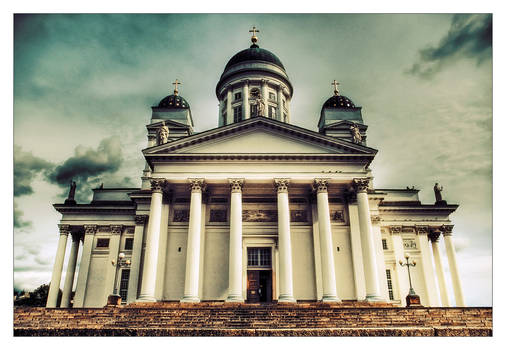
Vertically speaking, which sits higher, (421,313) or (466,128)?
(466,128)

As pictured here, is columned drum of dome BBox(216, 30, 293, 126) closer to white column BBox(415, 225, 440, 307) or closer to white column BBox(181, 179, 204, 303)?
white column BBox(181, 179, 204, 303)

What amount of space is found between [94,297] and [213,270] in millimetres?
11129

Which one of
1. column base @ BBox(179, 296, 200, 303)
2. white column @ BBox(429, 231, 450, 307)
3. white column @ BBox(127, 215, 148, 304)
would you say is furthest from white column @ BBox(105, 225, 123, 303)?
white column @ BBox(429, 231, 450, 307)

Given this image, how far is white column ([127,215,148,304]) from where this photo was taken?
2438cm

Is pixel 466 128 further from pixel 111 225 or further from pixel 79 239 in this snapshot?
pixel 79 239

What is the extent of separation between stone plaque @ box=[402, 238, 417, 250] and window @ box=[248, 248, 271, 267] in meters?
13.4

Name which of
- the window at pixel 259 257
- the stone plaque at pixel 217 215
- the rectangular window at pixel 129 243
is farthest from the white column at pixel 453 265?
the rectangular window at pixel 129 243

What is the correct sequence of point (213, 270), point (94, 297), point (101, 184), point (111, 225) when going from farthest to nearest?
point (101, 184) → point (111, 225) → point (94, 297) → point (213, 270)

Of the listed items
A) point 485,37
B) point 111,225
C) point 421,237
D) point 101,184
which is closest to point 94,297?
point 111,225

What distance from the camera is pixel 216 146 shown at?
23.4m

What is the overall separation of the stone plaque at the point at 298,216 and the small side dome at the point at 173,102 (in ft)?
53.4

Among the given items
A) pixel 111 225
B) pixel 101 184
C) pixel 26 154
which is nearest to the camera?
pixel 26 154

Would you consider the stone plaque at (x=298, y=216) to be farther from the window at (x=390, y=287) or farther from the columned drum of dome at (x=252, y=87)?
the columned drum of dome at (x=252, y=87)

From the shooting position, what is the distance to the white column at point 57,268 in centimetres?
2869
